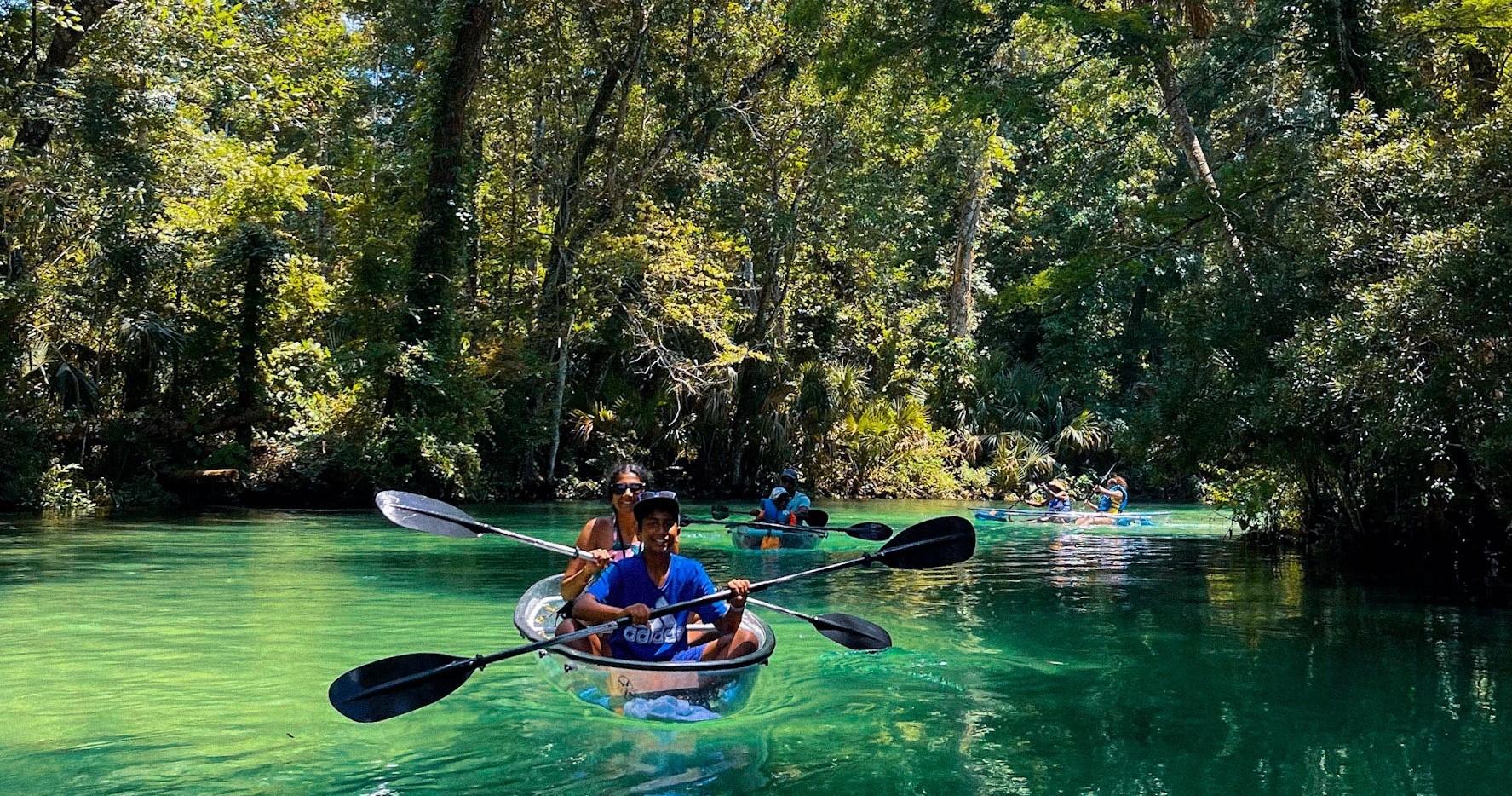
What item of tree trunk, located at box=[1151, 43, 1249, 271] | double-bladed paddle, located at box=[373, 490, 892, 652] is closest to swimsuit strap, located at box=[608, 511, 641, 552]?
double-bladed paddle, located at box=[373, 490, 892, 652]

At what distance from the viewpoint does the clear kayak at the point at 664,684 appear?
20.6ft

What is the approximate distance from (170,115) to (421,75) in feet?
29.8

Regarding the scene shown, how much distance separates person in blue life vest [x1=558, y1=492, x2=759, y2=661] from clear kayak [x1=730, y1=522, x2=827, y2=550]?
30.5ft

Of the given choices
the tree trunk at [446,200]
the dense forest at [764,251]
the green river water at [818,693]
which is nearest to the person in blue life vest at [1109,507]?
the dense forest at [764,251]

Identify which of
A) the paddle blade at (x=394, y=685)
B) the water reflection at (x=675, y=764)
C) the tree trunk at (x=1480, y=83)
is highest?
the tree trunk at (x=1480, y=83)

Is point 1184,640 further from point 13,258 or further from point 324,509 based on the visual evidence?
point 13,258

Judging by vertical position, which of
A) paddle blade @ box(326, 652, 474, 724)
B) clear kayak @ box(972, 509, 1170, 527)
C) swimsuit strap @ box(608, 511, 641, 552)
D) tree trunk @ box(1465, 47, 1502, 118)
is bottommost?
paddle blade @ box(326, 652, 474, 724)

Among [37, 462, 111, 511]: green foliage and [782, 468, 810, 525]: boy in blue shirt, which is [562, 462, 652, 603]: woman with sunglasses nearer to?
[782, 468, 810, 525]: boy in blue shirt

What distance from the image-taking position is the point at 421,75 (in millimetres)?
27453

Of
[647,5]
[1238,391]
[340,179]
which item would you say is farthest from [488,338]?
[1238,391]

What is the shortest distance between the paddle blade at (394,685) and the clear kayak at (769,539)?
1004 centimetres

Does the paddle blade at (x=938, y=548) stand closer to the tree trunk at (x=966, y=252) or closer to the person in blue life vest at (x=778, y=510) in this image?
the person in blue life vest at (x=778, y=510)

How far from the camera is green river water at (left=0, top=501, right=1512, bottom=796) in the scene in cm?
592

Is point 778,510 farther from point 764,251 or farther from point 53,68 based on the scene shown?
point 764,251
